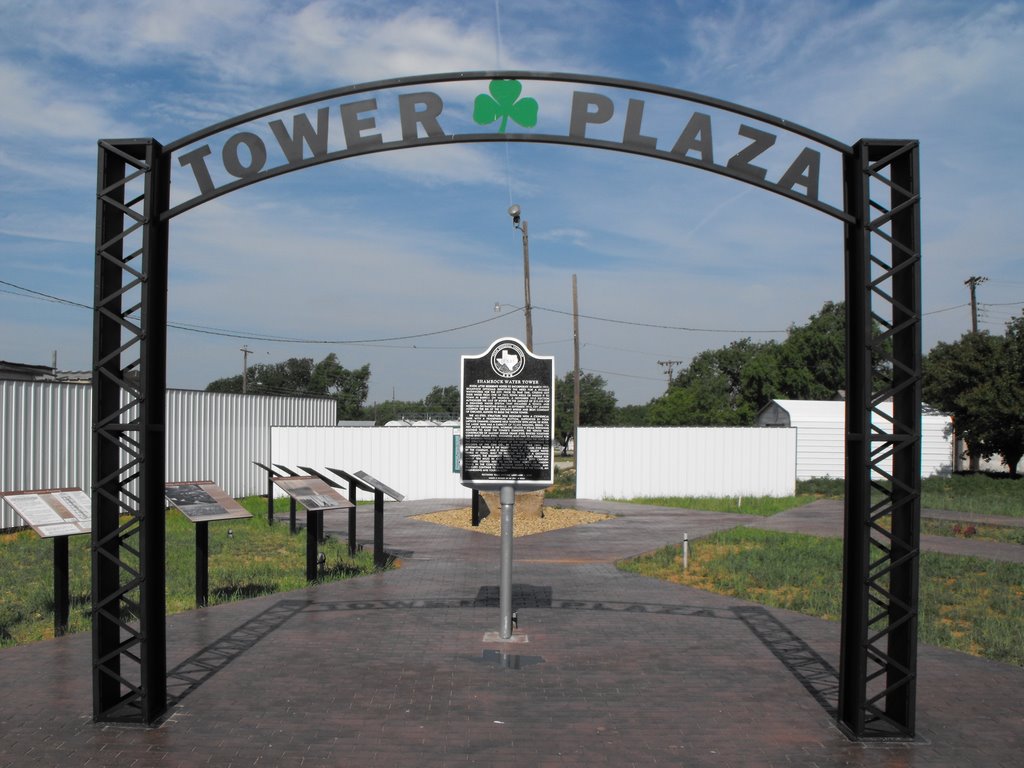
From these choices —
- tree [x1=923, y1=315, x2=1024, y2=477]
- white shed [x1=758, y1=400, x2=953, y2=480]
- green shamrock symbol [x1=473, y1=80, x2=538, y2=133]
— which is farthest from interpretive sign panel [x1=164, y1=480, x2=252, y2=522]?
tree [x1=923, y1=315, x2=1024, y2=477]

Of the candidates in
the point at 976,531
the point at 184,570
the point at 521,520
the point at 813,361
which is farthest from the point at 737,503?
the point at 813,361

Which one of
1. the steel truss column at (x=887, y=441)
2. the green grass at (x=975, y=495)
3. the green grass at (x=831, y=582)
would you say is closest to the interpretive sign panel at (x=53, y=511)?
the steel truss column at (x=887, y=441)

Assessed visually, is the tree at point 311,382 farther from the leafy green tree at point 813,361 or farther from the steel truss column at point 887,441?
the steel truss column at point 887,441

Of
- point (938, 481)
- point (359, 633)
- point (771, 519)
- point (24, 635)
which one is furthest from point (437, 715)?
point (938, 481)

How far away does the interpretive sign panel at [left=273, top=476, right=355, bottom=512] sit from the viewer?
13.2m

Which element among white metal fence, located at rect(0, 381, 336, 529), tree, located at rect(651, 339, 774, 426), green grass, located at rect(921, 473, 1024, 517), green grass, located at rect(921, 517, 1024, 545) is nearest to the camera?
white metal fence, located at rect(0, 381, 336, 529)

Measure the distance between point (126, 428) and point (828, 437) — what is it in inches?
1568

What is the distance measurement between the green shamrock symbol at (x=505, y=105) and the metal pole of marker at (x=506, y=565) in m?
3.87

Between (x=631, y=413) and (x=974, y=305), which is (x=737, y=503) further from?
(x=631, y=413)

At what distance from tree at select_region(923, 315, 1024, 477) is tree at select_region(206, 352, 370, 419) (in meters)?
71.3

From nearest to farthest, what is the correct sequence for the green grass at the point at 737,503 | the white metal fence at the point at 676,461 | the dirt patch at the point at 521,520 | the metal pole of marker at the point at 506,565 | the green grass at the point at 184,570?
the metal pole of marker at the point at 506,565 < the green grass at the point at 184,570 < the dirt patch at the point at 521,520 < the green grass at the point at 737,503 < the white metal fence at the point at 676,461

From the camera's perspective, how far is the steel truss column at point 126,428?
6.70m

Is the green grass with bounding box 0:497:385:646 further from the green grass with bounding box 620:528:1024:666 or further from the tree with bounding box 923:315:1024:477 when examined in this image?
the tree with bounding box 923:315:1024:477

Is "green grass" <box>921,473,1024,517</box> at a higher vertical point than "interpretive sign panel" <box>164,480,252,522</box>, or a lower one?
lower
